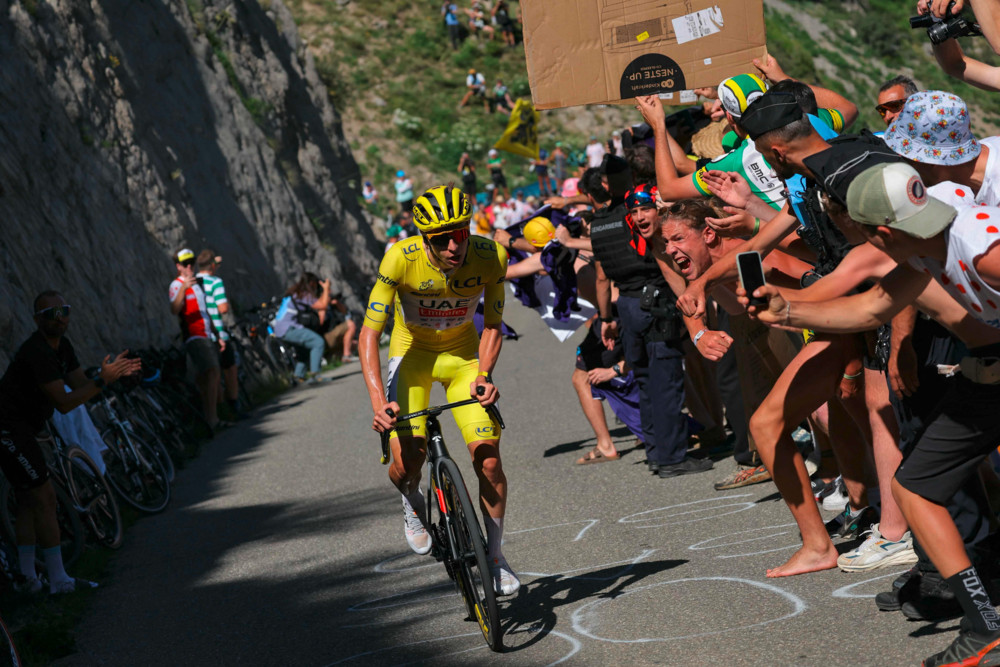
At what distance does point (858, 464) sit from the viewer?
6.57 metres

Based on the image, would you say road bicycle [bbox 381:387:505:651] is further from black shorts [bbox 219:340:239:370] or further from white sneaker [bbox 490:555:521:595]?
black shorts [bbox 219:340:239:370]

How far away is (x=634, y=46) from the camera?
26.2 feet

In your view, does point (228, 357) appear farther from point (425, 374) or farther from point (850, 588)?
point (850, 588)

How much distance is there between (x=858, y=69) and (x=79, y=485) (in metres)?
71.3

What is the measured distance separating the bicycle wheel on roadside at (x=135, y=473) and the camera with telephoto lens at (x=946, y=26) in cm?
779

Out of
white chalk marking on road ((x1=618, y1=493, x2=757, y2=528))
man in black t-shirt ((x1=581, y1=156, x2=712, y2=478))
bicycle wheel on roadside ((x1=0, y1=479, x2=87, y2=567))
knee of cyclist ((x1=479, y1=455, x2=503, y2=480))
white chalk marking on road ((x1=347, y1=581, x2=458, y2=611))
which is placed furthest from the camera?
bicycle wheel on roadside ((x1=0, y1=479, x2=87, y2=567))

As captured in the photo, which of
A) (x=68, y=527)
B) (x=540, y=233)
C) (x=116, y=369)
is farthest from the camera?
(x=540, y=233)

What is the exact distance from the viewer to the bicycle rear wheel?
549 cm

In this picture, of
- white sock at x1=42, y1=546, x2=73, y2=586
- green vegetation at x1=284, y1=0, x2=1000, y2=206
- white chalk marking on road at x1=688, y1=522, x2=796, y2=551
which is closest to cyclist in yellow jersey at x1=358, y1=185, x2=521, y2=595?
white chalk marking on road at x1=688, y1=522, x2=796, y2=551

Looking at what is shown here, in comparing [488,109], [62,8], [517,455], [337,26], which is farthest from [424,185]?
[517,455]

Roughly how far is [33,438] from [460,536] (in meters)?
3.85

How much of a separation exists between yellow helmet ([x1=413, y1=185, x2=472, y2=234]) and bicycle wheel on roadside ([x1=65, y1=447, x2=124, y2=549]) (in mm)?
4841

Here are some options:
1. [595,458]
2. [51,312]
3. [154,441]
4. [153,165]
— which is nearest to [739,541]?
[595,458]

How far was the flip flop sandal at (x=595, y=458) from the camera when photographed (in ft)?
33.5
